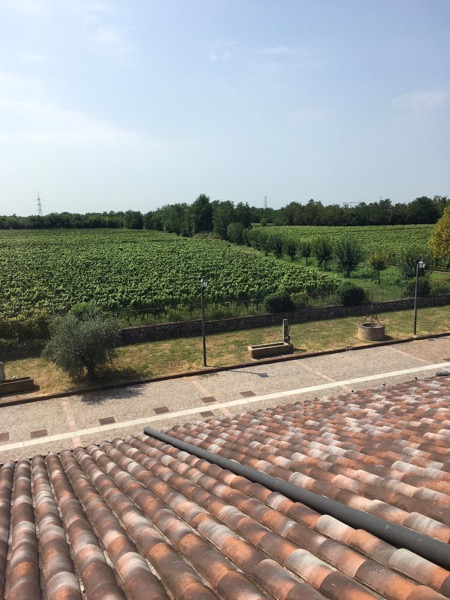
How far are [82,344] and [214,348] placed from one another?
7.22 metres

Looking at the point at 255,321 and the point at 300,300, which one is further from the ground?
the point at 300,300

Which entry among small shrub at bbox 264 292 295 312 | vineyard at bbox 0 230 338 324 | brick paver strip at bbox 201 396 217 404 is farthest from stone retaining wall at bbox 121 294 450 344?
brick paver strip at bbox 201 396 217 404

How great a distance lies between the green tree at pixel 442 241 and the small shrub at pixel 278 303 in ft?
64.3

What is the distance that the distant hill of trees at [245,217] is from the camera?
99250 mm

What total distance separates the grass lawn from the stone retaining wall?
600 mm

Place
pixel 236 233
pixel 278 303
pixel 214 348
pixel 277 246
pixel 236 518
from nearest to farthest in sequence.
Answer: pixel 236 518
pixel 214 348
pixel 278 303
pixel 277 246
pixel 236 233

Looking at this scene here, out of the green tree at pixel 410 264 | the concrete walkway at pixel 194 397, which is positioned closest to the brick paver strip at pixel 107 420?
the concrete walkway at pixel 194 397

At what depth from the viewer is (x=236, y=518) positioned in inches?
143

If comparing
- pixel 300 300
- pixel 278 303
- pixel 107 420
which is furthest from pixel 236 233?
pixel 107 420

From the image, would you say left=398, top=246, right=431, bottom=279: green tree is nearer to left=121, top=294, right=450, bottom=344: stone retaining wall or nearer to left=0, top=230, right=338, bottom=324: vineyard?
left=0, top=230, right=338, bottom=324: vineyard

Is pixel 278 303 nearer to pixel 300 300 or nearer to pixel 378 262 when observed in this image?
pixel 300 300

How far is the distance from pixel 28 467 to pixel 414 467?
5.75m

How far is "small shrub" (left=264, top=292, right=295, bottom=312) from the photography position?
27.0 m

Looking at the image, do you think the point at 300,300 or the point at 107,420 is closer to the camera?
the point at 107,420
